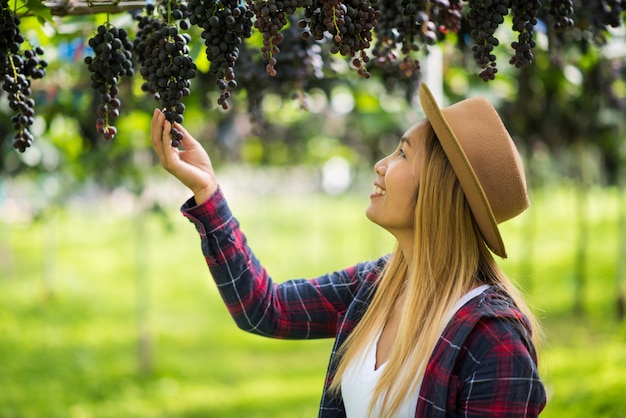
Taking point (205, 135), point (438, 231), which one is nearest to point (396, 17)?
point (438, 231)

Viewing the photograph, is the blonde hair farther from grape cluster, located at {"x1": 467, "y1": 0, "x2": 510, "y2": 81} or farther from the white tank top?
grape cluster, located at {"x1": 467, "y1": 0, "x2": 510, "y2": 81}

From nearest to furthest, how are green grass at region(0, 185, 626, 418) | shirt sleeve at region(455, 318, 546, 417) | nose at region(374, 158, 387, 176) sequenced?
shirt sleeve at region(455, 318, 546, 417) → nose at region(374, 158, 387, 176) → green grass at region(0, 185, 626, 418)

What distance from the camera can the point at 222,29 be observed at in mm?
1290

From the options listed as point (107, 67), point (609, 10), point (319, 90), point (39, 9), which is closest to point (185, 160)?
point (107, 67)

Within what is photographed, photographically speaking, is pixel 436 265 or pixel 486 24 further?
pixel 436 265

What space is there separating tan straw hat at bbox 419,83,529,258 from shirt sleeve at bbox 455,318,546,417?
236 millimetres

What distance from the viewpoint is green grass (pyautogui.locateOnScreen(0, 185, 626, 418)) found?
560 centimetres

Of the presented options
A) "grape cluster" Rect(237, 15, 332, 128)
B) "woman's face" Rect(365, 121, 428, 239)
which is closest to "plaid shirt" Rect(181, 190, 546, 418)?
"woman's face" Rect(365, 121, 428, 239)

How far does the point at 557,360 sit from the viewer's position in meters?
6.38

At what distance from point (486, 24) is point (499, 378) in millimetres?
664

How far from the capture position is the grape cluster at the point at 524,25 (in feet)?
4.57

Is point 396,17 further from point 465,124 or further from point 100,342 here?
point 100,342

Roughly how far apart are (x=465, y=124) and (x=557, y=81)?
275 centimetres

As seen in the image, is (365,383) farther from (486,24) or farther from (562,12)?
(562,12)
